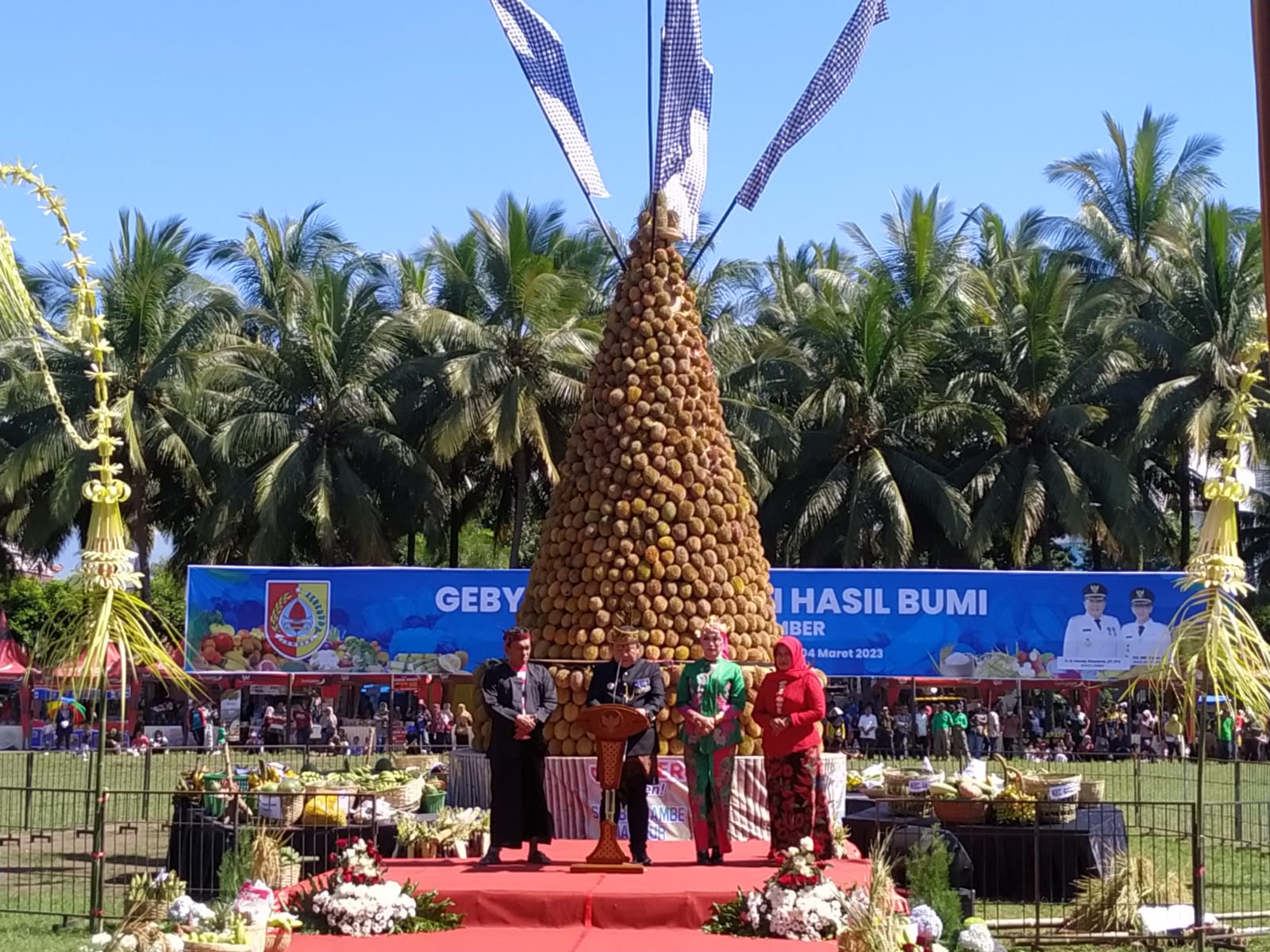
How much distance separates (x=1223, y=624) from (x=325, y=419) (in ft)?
86.0

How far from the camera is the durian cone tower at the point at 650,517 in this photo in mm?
11805

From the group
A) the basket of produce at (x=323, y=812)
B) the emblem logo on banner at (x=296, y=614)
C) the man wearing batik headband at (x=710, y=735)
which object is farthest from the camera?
the emblem logo on banner at (x=296, y=614)

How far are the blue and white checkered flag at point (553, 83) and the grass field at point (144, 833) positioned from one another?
6220 millimetres

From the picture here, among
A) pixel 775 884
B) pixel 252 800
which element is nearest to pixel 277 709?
pixel 252 800

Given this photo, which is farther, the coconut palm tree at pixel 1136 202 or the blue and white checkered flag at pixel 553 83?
the coconut palm tree at pixel 1136 202

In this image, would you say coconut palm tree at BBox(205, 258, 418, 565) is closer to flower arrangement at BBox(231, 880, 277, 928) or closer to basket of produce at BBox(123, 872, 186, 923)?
basket of produce at BBox(123, 872, 186, 923)

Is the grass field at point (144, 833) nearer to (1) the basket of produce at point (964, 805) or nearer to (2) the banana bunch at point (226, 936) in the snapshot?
(1) the basket of produce at point (964, 805)

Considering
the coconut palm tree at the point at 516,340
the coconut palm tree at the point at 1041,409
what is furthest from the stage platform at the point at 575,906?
the coconut palm tree at the point at 1041,409

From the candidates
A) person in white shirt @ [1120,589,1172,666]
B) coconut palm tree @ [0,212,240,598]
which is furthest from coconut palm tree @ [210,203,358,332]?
person in white shirt @ [1120,589,1172,666]

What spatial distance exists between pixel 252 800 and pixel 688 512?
4.02m

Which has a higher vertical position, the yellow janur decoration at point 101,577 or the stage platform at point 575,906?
the yellow janur decoration at point 101,577

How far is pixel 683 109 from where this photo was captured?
517 inches

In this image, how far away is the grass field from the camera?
10781mm

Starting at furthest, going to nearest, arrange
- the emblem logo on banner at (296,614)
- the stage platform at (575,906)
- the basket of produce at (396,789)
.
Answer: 1. the emblem logo on banner at (296,614)
2. the basket of produce at (396,789)
3. the stage platform at (575,906)
